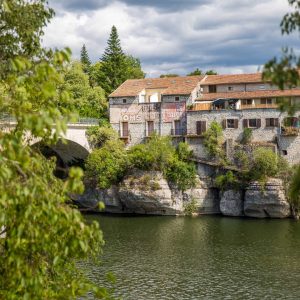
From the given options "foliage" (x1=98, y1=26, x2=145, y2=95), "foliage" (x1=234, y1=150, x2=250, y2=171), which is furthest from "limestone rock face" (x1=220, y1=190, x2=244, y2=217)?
"foliage" (x1=98, y1=26, x2=145, y2=95)

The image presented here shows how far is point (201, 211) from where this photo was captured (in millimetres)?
52250

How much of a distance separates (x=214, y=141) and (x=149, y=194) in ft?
27.9

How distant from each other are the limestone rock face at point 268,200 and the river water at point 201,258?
140 centimetres

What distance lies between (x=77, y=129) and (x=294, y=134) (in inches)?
862

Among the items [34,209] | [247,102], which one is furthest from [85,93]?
[34,209]

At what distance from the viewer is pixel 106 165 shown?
52.9m

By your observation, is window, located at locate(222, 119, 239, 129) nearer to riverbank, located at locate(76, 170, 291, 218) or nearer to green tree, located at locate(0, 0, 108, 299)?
riverbank, located at locate(76, 170, 291, 218)

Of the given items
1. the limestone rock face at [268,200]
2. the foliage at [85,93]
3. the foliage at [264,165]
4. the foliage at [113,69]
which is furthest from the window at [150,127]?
the foliage at [113,69]

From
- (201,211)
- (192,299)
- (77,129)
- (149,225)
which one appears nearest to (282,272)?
(192,299)

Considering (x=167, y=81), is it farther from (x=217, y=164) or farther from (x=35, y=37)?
(x=35, y=37)

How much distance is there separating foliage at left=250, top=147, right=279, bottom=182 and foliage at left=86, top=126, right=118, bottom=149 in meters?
15.3

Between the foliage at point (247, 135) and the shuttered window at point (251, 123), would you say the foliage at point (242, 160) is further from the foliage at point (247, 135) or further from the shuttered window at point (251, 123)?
the shuttered window at point (251, 123)

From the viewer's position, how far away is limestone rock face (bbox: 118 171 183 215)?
167 ft

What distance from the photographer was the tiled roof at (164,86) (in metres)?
56.7
